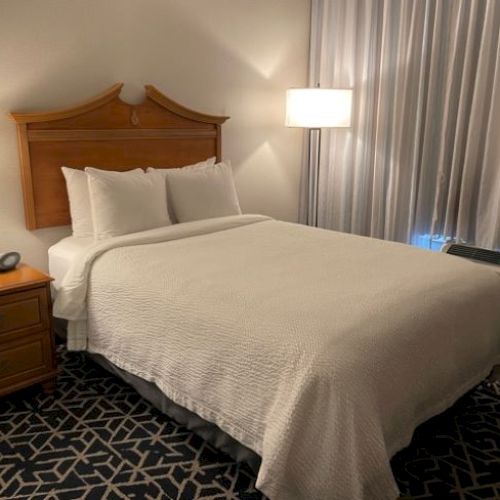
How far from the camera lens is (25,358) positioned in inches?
89.4

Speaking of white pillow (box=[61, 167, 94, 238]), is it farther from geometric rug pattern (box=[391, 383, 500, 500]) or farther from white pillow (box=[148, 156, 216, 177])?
geometric rug pattern (box=[391, 383, 500, 500])

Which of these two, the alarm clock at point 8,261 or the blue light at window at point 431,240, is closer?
the alarm clock at point 8,261

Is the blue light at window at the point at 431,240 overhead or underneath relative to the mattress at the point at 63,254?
underneath

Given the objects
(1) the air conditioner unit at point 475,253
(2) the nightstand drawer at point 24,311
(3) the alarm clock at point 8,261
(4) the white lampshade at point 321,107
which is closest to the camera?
(2) the nightstand drawer at point 24,311

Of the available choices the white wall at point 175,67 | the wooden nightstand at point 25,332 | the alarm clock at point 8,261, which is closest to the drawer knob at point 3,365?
the wooden nightstand at point 25,332

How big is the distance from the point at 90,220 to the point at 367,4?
260 cm

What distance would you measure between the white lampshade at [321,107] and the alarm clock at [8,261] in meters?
2.19

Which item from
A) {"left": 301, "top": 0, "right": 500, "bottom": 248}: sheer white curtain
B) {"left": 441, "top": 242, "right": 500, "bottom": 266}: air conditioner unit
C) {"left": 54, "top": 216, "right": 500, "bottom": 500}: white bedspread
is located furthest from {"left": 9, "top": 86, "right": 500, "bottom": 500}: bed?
{"left": 301, "top": 0, "right": 500, "bottom": 248}: sheer white curtain

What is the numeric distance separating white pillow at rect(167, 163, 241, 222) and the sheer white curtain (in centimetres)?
129

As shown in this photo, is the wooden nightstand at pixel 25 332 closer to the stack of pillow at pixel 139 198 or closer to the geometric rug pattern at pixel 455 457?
the stack of pillow at pixel 139 198

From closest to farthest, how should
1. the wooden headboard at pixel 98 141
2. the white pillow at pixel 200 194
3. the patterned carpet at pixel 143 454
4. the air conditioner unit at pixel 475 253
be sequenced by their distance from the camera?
the patterned carpet at pixel 143 454 < the wooden headboard at pixel 98 141 < the white pillow at pixel 200 194 < the air conditioner unit at pixel 475 253

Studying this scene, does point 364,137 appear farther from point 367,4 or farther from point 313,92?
point 367,4

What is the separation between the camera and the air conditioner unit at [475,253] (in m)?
3.16

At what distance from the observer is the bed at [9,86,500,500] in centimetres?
148
